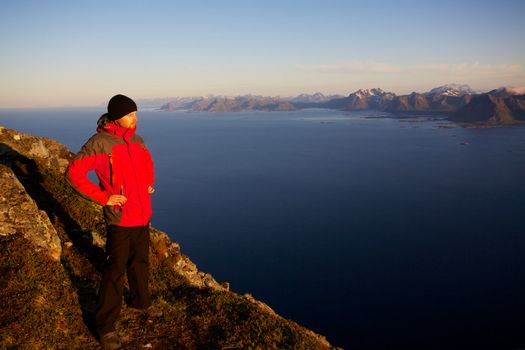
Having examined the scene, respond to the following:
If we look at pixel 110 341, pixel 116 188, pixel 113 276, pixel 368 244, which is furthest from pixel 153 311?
pixel 368 244

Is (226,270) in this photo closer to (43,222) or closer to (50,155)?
(50,155)

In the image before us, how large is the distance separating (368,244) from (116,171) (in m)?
67.6

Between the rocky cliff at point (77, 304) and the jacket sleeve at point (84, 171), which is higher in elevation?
the jacket sleeve at point (84, 171)

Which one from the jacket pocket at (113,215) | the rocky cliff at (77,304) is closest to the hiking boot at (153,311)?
the rocky cliff at (77,304)

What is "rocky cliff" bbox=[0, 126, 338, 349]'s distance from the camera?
18.2 ft

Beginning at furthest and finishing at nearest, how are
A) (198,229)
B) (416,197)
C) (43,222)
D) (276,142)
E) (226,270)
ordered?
(276,142) < (416,197) < (198,229) < (226,270) < (43,222)

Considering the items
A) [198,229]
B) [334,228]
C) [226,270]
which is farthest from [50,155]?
[334,228]

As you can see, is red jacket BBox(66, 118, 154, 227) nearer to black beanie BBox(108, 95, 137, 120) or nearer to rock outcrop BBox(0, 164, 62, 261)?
black beanie BBox(108, 95, 137, 120)

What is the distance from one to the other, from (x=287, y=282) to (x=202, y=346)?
176 ft

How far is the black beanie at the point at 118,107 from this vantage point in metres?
5.18

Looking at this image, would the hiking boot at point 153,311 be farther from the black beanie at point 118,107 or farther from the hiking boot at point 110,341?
the black beanie at point 118,107

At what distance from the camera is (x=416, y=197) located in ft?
300

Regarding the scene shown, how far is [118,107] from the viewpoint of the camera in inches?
204

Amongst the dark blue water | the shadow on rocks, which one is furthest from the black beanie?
the dark blue water
